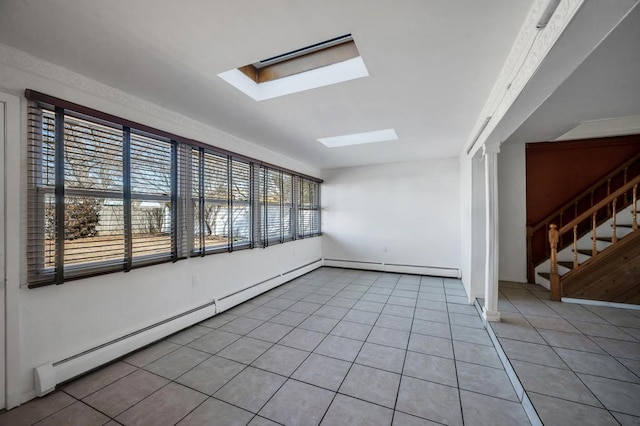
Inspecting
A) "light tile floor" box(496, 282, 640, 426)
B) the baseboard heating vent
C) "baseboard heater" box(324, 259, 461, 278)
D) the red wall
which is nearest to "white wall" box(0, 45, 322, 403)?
the baseboard heating vent

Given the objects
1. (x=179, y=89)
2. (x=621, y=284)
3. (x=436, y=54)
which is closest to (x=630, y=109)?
(x=621, y=284)

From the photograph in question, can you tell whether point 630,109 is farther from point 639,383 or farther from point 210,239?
point 210,239

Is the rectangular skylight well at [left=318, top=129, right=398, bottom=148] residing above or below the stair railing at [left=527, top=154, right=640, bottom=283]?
above

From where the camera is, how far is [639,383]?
67.9 inches

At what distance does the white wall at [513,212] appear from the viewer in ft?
13.5

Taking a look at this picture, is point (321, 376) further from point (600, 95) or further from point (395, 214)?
point (395, 214)

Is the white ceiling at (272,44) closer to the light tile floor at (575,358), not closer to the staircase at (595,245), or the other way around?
the light tile floor at (575,358)

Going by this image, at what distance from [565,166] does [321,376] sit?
192 inches

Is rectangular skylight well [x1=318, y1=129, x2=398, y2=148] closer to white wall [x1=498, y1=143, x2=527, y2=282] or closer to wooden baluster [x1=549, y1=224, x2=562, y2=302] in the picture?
white wall [x1=498, y1=143, x2=527, y2=282]

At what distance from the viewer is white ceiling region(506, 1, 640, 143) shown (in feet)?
5.32

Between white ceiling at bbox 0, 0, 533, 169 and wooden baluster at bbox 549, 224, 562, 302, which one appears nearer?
white ceiling at bbox 0, 0, 533, 169

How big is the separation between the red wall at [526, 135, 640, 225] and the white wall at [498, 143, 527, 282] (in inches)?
7.0

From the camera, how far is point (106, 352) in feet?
6.95

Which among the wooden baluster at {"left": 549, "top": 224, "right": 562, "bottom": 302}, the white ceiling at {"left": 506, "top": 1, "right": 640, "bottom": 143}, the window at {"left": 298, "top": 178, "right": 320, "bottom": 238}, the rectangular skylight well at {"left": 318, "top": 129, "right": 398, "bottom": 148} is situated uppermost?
the rectangular skylight well at {"left": 318, "top": 129, "right": 398, "bottom": 148}
